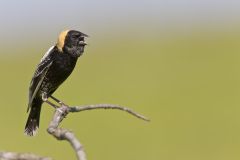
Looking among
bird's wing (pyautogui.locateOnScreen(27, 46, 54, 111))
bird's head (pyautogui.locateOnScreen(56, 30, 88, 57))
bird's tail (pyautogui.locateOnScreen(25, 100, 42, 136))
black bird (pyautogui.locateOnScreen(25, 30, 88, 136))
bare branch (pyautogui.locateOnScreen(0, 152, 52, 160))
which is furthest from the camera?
bird's tail (pyautogui.locateOnScreen(25, 100, 42, 136))

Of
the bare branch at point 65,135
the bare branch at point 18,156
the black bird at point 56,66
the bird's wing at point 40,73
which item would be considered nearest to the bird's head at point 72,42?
the black bird at point 56,66

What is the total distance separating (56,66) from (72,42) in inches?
21.2

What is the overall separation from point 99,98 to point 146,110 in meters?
1.35

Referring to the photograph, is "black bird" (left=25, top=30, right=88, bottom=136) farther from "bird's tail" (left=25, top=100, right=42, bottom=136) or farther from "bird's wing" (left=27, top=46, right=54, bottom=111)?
"bird's tail" (left=25, top=100, right=42, bottom=136)

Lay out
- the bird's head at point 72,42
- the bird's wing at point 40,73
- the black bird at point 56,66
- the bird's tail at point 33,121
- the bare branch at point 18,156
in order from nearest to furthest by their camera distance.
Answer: the bare branch at point 18,156
the bird's head at point 72,42
the black bird at point 56,66
the bird's wing at point 40,73
the bird's tail at point 33,121

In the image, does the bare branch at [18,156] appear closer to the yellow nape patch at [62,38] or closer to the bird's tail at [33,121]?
the yellow nape patch at [62,38]

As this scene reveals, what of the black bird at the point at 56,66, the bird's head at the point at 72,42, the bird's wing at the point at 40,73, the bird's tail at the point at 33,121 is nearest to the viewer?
the bird's head at the point at 72,42

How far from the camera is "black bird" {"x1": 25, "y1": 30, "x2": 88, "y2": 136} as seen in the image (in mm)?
7418

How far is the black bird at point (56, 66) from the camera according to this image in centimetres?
742

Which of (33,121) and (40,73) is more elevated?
(40,73)

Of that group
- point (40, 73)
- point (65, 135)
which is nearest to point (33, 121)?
point (40, 73)

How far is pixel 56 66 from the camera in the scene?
7.78m

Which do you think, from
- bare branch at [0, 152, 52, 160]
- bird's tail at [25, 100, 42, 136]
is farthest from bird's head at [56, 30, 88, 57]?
bare branch at [0, 152, 52, 160]

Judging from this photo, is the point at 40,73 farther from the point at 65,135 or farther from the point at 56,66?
the point at 65,135
